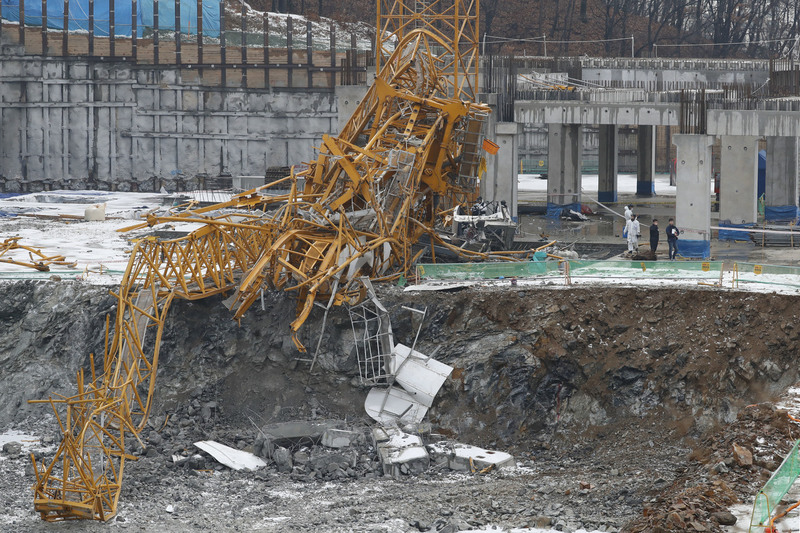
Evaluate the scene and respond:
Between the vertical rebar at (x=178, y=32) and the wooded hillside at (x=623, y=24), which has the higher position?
the wooded hillside at (x=623, y=24)

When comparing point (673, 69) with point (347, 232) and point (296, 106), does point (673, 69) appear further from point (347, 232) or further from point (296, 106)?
point (347, 232)

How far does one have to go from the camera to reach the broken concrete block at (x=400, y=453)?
2130 cm

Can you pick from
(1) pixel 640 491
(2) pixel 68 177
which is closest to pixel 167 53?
(2) pixel 68 177

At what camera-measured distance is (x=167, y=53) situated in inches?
1896

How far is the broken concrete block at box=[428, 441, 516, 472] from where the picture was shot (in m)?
21.7

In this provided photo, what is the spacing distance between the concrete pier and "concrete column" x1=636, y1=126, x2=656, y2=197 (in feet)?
65.1

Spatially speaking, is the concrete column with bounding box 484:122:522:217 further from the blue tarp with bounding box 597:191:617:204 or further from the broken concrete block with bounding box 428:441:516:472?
the broken concrete block with bounding box 428:441:516:472

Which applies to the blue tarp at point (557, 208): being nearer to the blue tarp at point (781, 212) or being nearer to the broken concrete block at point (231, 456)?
the blue tarp at point (781, 212)

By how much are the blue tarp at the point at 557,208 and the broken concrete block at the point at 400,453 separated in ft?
68.3

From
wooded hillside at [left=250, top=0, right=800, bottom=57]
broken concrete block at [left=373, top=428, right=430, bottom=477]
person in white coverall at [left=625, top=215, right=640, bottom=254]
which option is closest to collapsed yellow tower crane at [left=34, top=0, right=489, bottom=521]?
broken concrete block at [left=373, top=428, right=430, bottom=477]

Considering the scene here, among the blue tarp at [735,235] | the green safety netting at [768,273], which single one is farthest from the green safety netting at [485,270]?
the blue tarp at [735,235]

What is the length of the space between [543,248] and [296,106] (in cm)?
2000

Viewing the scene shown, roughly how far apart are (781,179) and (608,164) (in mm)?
10888

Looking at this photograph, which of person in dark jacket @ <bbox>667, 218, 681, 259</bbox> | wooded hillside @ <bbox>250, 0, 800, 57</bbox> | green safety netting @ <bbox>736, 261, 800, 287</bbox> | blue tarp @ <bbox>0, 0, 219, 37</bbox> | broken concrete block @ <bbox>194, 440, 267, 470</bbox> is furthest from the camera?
wooded hillside @ <bbox>250, 0, 800, 57</bbox>
